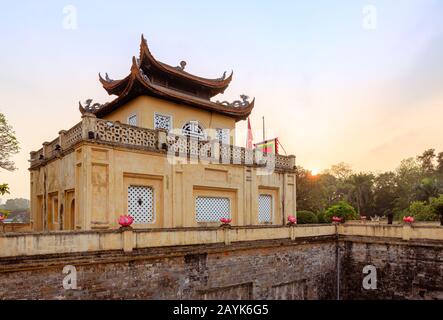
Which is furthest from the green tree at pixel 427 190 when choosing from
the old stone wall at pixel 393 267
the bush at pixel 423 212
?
the old stone wall at pixel 393 267

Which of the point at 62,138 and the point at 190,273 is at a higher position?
the point at 62,138

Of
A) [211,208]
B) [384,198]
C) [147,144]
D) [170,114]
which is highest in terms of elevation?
[170,114]

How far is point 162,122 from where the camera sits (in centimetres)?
1448

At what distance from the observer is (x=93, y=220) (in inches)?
400

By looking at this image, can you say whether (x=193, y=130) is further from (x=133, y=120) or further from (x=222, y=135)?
(x=133, y=120)

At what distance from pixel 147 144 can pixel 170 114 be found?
3.33 m

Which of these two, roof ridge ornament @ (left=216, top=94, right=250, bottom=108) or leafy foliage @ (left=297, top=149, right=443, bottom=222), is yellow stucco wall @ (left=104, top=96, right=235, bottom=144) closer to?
roof ridge ornament @ (left=216, top=94, right=250, bottom=108)

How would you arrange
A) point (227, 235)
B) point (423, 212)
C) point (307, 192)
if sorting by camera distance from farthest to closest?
point (307, 192)
point (423, 212)
point (227, 235)

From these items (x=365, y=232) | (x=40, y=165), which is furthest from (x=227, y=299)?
(x=40, y=165)

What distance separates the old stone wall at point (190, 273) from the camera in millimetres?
7340

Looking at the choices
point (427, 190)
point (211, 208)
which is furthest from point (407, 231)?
point (427, 190)

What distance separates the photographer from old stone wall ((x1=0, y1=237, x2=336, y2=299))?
289 inches

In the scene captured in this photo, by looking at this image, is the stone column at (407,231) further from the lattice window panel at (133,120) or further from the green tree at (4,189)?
the green tree at (4,189)

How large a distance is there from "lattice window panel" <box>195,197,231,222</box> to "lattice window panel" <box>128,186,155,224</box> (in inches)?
83.9
